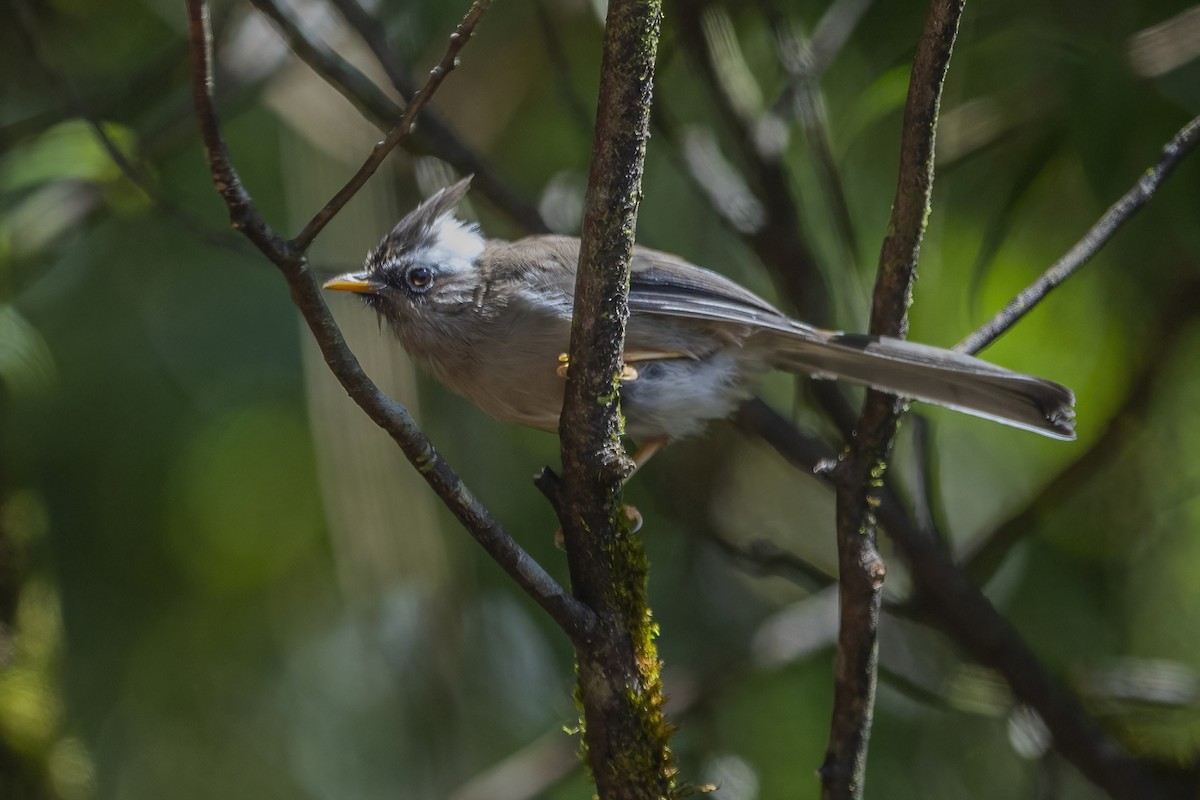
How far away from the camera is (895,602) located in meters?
4.20

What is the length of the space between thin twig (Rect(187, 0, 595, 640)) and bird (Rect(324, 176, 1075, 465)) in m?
1.15

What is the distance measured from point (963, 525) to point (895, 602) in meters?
2.05

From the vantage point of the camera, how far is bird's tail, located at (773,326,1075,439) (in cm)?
331

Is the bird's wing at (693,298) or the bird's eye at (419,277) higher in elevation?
the bird's eye at (419,277)

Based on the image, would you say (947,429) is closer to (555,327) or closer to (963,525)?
(963,525)

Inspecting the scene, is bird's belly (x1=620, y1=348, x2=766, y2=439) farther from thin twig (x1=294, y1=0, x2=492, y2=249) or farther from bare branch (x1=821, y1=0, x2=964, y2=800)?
thin twig (x1=294, y1=0, x2=492, y2=249)

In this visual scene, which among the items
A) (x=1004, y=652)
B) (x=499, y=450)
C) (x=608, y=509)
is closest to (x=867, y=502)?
(x=608, y=509)

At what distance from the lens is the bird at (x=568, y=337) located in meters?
3.62

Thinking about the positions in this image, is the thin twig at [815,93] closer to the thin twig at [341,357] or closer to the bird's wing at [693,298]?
the bird's wing at [693,298]

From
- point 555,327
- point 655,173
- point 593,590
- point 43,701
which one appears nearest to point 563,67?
point 555,327

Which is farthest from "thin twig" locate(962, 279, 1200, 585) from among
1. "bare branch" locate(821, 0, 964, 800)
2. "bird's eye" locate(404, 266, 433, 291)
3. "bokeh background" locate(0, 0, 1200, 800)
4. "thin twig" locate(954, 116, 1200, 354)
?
"bird's eye" locate(404, 266, 433, 291)

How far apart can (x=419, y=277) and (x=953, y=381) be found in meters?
1.84

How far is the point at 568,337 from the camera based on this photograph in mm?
3723

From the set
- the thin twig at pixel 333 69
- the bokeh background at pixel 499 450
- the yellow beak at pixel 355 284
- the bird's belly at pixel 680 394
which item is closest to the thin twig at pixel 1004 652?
the bokeh background at pixel 499 450
